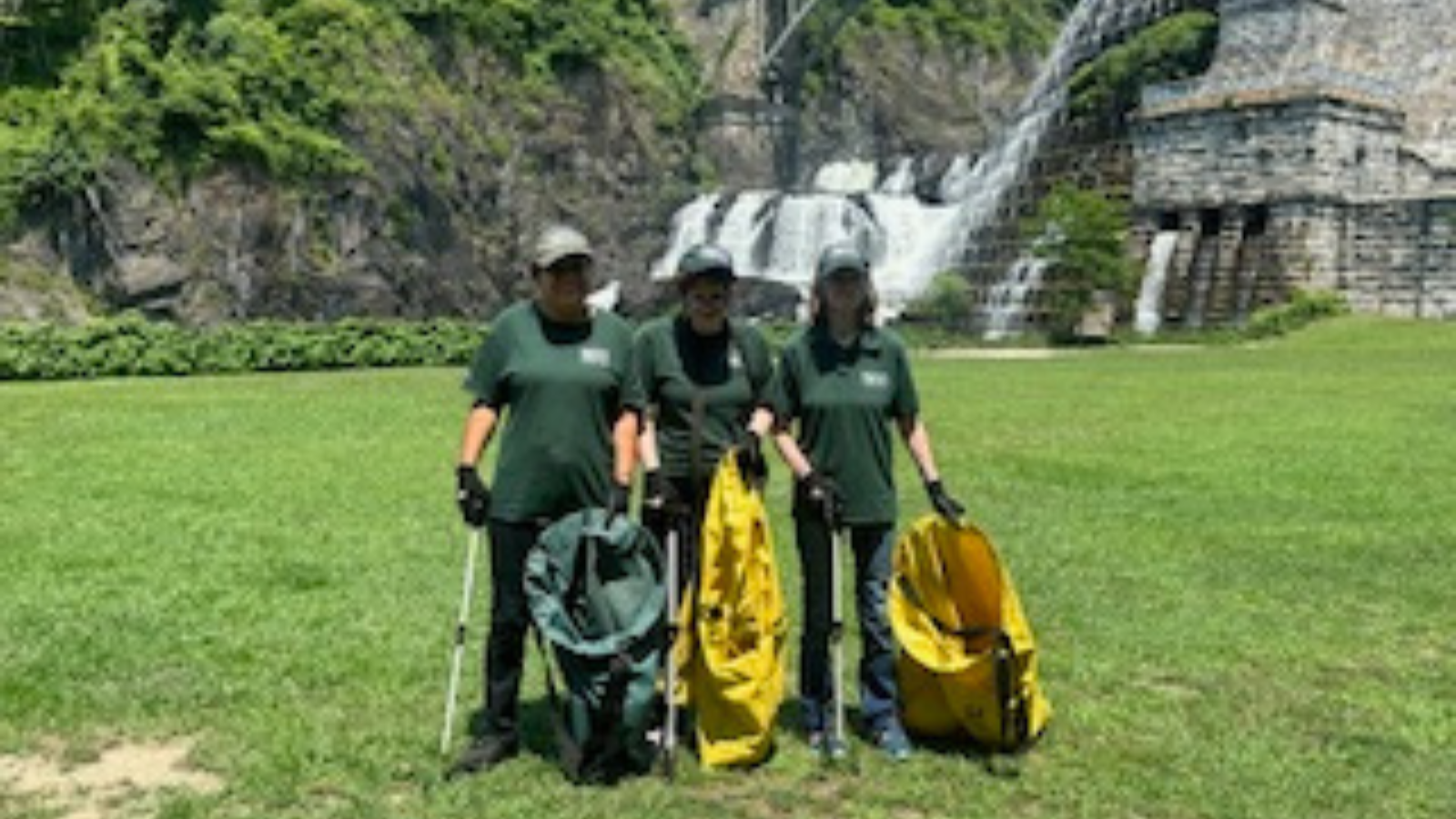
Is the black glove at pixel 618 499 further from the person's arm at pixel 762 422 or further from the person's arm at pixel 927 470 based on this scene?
the person's arm at pixel 927 470

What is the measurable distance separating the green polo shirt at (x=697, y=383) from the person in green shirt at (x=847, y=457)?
149mm

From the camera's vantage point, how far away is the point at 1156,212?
46.4 meters

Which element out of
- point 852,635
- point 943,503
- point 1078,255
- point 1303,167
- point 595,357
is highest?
point 1303,167

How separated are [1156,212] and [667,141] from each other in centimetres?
2497

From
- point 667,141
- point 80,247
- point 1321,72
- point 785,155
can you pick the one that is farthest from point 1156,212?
point 80,247

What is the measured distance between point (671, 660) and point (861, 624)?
96 centimetres

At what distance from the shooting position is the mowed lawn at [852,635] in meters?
5.48

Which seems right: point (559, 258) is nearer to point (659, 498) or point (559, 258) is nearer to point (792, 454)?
point (659, 498)

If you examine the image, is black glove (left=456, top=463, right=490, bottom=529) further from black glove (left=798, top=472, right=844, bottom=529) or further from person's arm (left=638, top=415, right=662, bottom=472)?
black glove (left=798, top=472, right=844, bottom=529)

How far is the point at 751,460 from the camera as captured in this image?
5.98 meters

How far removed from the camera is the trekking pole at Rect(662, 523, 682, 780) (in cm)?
566

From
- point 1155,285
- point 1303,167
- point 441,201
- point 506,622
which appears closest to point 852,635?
point 506,622

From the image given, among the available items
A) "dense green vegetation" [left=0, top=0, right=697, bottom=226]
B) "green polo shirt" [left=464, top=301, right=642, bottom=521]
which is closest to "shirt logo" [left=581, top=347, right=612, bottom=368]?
"green polo shirt" [left=464, top=301, right=642, bottom=521]

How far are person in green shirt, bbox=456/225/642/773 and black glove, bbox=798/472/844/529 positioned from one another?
0.78 meters
